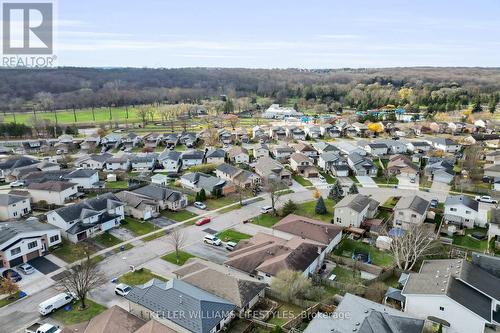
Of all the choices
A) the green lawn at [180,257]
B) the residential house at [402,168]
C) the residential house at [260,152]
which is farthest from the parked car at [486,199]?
the green lawn at [180,257]

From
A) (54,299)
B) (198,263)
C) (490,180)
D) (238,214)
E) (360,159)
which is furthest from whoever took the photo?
(360,159)

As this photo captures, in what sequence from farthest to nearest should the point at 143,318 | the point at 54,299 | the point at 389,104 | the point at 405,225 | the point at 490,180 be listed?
the point at 389,104
the point at 490,180
the point at 405,225
the point at 54,299
the point at 143,318

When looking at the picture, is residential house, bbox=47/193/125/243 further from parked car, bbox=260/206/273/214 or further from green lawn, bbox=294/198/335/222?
green lawn, bbox=294/198/335/222

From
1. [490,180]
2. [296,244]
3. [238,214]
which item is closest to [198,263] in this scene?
[296,244]

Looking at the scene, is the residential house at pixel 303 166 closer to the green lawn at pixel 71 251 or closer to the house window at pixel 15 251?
the green lawn at pixel 71 251

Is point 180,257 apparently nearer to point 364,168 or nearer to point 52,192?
point 52,192

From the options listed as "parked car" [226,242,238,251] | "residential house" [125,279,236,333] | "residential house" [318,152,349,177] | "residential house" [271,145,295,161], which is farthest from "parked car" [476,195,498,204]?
"residential house" [125,279,236,333]

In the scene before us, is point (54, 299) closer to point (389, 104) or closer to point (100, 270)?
point (100, 270)
